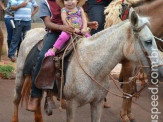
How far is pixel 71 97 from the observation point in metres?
4.61

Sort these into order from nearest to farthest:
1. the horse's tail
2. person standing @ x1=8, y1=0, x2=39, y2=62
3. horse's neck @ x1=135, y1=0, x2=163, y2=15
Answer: the horse's tail < horse's neck @ x1=135, y1=0, x2=163, y2=15 < person standing @ x1=8, y1=0, x2=39, y2=62

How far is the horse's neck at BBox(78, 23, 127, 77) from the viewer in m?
4.45

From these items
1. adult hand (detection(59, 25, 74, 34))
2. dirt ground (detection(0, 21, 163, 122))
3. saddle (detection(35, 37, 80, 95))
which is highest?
adult hand (detection(59, 25, 74, 34))

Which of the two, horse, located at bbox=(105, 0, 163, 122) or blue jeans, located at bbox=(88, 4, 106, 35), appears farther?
blue jeans, located at bbox=(88, 4, 106, 35)

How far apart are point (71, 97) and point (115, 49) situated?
0.77 meters

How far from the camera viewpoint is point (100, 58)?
14.9 ft

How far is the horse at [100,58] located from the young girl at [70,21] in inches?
6.6

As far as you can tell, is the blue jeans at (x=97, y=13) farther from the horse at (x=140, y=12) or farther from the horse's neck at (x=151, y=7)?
the horse's neck at (x=151, y=7)

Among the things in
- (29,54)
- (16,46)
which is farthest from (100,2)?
→ (16,46)

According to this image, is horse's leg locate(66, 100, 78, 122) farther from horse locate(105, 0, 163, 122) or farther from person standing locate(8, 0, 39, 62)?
person standing locate(8, 0, 39, 62)

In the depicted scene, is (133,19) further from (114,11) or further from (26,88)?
(26,88)

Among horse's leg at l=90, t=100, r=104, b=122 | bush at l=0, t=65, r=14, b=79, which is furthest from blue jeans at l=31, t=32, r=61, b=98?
bush at l=0, t=65, r=14, b=79

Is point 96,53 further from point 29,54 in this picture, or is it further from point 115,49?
point 29,54

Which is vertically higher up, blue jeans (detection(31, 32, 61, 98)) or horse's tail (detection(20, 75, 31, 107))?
blue jeans (detection(31, 32, 61, 98))
